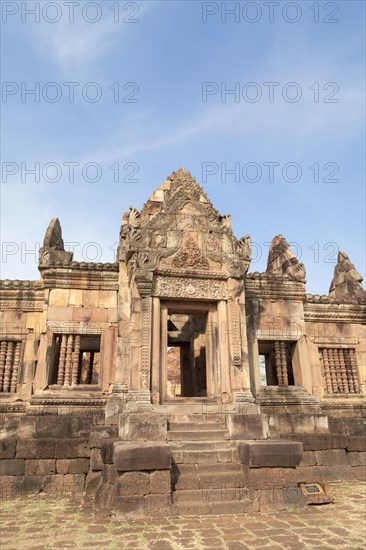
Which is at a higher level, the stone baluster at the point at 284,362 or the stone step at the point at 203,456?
the stone baluster at the point at 284,362

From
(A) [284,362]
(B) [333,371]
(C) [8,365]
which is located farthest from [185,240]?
(B) [333,371]

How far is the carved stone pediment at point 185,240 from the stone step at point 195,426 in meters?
3.71

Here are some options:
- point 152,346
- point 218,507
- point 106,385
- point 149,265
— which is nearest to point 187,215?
point 149,265

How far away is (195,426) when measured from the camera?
30.5 feet

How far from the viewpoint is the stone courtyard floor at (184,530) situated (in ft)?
18.6

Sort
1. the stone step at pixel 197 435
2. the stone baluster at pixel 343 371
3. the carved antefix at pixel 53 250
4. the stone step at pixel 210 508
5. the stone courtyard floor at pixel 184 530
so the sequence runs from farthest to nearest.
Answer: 1. the stone baluster at pixel 343 371
2. the carved antefix at pixel 53 250
3. the stone step at pixel 197 435
4. the stone step at pixel 210 508
5. the stone courtyard floor at pixel 184 530

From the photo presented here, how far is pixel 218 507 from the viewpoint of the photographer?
724 centimetres

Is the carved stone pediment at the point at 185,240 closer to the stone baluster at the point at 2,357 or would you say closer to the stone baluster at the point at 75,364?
the stone baluster at the point at 75,364

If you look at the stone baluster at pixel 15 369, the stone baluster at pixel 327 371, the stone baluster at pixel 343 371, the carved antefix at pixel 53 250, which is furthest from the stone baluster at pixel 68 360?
the stone baluster at pixel 343 371

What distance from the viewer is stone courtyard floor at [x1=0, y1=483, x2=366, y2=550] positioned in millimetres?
5684

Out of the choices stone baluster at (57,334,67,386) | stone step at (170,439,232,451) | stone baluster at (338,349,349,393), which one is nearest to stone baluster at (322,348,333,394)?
stone baluster at (338,349,349,393)

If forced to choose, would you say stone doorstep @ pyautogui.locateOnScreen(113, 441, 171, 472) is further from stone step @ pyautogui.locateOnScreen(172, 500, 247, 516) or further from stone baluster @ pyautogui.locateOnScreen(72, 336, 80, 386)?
stone baluster @ pyautogui.locateOnScreen(72, 336, 80, 386)

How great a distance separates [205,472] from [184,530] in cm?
173

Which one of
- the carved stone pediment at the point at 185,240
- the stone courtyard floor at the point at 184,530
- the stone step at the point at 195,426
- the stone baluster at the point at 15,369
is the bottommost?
the stone courtyard floor at the point at 184,530
